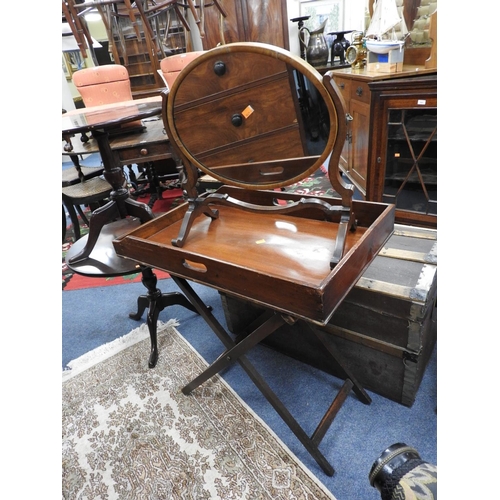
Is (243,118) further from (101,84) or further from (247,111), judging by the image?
(101,84)

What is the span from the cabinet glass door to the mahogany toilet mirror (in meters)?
1.14

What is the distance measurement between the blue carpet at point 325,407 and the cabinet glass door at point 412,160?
1.01m

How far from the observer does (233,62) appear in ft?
2.44

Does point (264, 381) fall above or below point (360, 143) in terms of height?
below

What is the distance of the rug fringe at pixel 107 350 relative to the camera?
1556 mm

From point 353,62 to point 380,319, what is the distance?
90.8 inches

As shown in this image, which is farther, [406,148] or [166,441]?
[406,148]

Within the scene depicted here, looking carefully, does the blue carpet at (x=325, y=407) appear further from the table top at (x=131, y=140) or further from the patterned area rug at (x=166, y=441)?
the table top at (x=131, y=140)

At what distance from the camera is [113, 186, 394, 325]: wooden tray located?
0.68 m

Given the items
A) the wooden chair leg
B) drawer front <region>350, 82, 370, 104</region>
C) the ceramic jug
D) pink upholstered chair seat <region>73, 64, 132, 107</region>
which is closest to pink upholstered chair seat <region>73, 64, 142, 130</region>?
pink upholstered chair seat <region>73, 64, 132, 107</region>

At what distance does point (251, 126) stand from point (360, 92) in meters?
1.73

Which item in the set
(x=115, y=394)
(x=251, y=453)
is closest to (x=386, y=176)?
(x=251, y=453)

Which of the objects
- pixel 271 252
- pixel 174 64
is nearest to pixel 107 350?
pixel 271 252

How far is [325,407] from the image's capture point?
49.3 inches
